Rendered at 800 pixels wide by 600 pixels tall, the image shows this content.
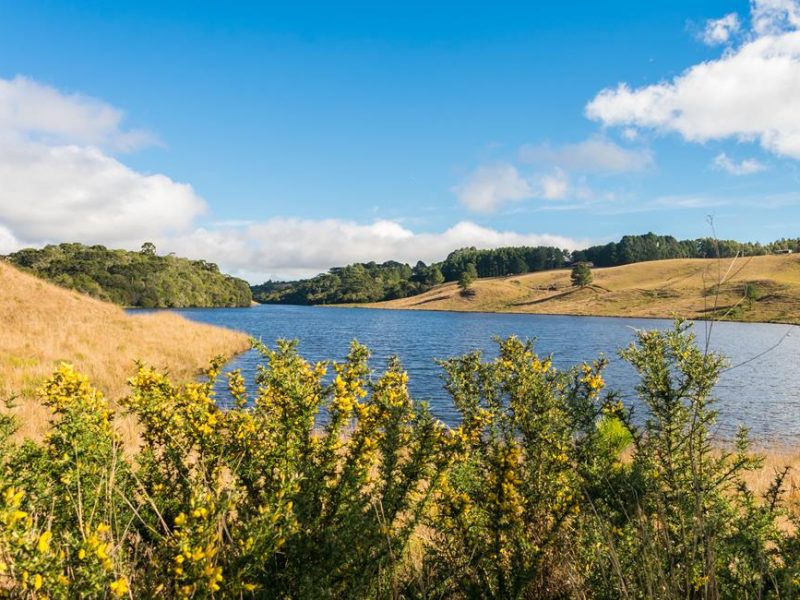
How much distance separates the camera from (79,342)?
24250 millimetres

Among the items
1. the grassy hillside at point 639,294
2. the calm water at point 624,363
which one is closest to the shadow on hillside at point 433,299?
the grassy hillside at point 639,294

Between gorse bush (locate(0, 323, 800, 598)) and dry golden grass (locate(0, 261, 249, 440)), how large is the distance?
7.41 meters

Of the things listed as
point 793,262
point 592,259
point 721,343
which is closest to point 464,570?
point 721,343

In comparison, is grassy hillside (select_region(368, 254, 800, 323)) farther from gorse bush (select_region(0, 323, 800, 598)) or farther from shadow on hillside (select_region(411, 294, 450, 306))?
gorse bush (select_region(0, 323, 800, 598))

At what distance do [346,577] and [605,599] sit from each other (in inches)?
73.8

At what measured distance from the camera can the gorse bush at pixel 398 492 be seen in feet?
10.8

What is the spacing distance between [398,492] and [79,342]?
25853 mm

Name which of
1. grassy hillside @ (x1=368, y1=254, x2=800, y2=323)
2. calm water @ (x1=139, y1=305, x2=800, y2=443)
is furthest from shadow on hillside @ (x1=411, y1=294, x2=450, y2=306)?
calm water @ (x1=139, y1=305, x2=800, y2=443)

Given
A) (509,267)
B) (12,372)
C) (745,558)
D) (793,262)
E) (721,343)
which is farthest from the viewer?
(509,267)

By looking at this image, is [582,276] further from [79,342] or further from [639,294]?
[79,342]

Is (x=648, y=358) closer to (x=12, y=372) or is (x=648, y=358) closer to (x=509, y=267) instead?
(x=12, y=372)

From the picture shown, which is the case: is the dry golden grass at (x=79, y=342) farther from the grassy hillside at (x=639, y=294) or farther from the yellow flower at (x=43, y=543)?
the grassy hillside at (x=639, y=294)

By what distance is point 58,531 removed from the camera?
344cm

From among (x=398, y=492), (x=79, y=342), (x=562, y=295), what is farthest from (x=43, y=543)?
(x=562, y=295)
